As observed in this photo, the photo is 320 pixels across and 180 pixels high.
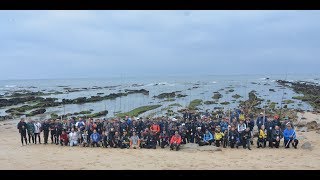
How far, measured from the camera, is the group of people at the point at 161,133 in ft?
42.8

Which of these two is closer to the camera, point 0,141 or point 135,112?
point 0,141

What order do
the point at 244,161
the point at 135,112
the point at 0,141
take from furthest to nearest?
the point at 135,112 → the point at 0,141 → the point at 244,161


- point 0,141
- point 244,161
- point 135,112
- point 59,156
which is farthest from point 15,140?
point 135,112

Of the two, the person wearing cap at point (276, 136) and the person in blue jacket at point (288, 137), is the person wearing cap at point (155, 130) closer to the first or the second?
the person wearing cap at point (276, 136)

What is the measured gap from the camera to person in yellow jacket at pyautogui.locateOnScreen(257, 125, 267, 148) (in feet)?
42.8

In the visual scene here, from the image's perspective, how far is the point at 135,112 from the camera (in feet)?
97.7

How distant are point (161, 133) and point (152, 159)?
2.33 meters

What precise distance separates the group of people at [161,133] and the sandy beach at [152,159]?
1.33ft

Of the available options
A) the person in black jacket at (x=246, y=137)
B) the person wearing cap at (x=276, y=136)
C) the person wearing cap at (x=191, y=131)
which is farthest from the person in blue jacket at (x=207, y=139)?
the person wearing cap at (x=276, y=136)

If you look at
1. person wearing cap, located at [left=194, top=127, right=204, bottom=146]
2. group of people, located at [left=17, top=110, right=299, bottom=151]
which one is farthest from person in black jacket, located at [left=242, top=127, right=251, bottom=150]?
person wearing cap, located at [left=194, top=127, right=204, bottom=146]

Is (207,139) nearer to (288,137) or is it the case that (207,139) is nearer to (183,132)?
(183,132)

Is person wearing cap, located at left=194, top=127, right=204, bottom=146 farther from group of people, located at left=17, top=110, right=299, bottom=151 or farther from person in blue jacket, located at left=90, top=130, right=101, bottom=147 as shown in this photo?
person in blue jacket, located at left=90, top=130, right=101, bottom=147
